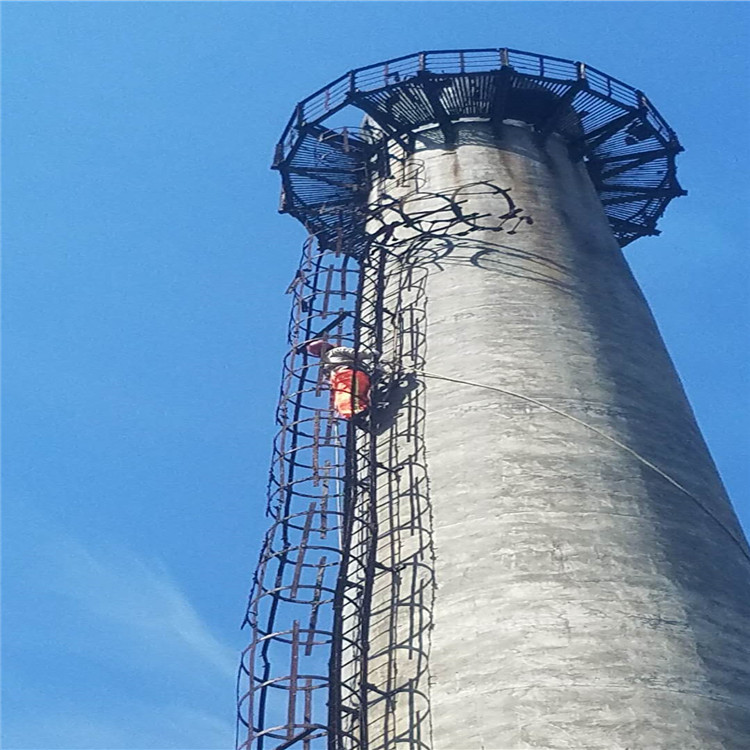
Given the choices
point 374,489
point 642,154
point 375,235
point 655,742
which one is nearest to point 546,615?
point 655,742

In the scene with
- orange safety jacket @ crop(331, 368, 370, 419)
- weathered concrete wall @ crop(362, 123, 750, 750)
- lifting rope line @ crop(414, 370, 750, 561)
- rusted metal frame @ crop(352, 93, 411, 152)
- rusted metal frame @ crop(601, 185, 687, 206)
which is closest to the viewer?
weathered concrete wall @ crop(362, 123, 750, 750)

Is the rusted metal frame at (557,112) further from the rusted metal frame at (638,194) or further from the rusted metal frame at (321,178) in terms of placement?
the rusted metal frame at (321,178)

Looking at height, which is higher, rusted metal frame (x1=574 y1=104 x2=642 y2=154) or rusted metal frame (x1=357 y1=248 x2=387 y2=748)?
rusted metal frame (x1=574 y1=104 x2=642 y2=154)

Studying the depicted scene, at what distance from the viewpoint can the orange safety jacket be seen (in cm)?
1997

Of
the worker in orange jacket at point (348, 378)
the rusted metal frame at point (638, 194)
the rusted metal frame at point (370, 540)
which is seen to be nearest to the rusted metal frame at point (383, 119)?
the rusted metal frame at point (638, 194)

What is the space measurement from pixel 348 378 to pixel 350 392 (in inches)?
15.7

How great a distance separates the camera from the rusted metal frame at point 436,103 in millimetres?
25938

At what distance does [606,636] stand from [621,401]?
518cm

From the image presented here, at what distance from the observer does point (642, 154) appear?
27281mm

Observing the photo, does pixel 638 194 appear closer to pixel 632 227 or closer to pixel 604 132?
pixel 632 227

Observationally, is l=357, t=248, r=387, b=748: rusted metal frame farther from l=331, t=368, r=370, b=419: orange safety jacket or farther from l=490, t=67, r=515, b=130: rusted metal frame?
l=490, t=67, r=515, b=130: rusted metal frame

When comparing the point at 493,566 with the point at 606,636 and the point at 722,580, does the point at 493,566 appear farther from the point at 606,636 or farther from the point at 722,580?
the point at 722,580

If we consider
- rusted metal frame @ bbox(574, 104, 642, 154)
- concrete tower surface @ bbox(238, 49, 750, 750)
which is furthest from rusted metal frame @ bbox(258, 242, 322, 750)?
rusted metal frame @ bbox(574, 104, 642, 154)

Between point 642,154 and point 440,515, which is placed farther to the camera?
point 642,154
